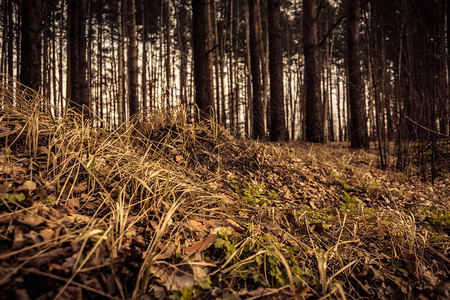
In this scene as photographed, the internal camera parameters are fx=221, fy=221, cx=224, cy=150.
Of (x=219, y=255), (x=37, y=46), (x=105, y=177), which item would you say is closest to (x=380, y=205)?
(x=219, y=255)

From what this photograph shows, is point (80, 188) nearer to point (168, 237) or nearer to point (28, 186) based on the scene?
point (28, 186)

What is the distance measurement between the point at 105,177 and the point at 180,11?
16.7 metres

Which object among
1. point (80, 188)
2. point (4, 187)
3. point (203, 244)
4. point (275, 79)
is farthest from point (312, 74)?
point (4, 187)

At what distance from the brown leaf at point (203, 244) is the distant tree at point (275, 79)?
5.56m

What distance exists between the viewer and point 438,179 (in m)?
3.85

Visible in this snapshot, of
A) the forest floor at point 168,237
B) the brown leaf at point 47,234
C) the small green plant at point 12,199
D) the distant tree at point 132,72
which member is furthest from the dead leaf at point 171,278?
the distant tree at point 132,72

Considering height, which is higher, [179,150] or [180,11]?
[180,11]

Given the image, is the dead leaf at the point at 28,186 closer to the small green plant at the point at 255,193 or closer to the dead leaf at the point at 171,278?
the dead leaf at the point at 171,278

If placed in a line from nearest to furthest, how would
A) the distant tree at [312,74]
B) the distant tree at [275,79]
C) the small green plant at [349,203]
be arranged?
the small green plant at [349,203] → the distant tree at [312,74] → the distant tree at [275,79]

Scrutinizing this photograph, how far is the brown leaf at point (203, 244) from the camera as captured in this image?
3.78ft

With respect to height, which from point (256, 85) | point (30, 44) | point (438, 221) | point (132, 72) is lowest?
point (438, 221)

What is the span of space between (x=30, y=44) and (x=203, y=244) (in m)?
4.75

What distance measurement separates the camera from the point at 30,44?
12.5ft

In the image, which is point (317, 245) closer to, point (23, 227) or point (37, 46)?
point (23, 227)
